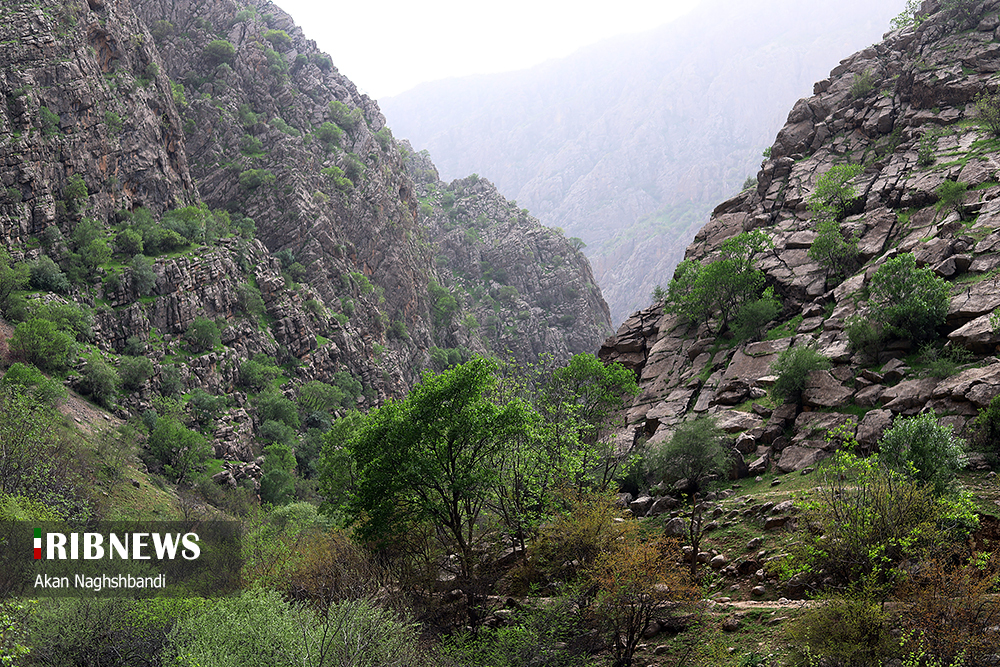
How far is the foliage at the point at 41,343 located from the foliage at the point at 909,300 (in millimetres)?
72651

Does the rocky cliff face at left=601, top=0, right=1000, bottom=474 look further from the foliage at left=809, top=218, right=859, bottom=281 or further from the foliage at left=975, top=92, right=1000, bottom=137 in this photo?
the foliage at left=809, top=218, right=859, bottom=281

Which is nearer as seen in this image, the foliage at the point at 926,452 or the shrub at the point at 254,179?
the foliage at the point at 926,452

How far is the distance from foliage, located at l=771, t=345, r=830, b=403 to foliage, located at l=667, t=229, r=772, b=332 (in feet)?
47.1

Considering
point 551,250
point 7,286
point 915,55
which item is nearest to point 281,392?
point 7,286

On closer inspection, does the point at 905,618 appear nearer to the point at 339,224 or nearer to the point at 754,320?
the point at 754,320

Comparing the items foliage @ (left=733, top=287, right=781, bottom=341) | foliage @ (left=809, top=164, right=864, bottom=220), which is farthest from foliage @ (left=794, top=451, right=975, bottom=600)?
foliage @ (left=809, top=164, right=864, bottom=220)

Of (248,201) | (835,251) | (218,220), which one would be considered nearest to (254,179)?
(248,201)

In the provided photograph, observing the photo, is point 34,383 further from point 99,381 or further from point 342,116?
point 342,116

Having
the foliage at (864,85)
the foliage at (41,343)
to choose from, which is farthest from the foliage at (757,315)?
the foliage at (41,343)

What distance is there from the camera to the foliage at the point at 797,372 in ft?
119

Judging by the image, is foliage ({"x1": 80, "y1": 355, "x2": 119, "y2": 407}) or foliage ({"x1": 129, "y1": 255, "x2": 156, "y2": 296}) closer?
foliage ({"x1": 80, "y1": 355, "x2": 119, "y2": 407})

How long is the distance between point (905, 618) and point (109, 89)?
106764 mm

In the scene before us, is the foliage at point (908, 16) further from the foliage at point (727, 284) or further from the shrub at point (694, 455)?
the shrub at point (694, 455)

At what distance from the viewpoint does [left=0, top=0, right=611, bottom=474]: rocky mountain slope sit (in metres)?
68.4
